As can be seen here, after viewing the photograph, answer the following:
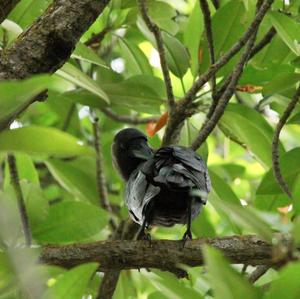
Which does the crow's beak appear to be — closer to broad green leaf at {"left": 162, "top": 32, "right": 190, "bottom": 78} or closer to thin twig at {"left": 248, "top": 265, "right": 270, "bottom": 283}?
broad green leaf at {"left": 162, "top": 32, "right": 190, "bottom": 78}

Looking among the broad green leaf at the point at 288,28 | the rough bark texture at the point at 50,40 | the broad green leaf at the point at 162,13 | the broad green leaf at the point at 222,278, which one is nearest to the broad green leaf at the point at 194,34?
the broad green leaf at the point at 162,13

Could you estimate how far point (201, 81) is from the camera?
2.47 meters

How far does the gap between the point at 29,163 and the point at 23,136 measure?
4.92ft

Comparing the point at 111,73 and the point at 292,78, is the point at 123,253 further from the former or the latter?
the point at 111,73

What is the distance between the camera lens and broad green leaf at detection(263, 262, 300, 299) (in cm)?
127

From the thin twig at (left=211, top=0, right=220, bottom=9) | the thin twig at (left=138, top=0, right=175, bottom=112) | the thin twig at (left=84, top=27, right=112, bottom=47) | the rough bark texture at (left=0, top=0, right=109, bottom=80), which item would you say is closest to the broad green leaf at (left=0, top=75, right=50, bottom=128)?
the rough bark texture at (left=0, top=0, right=109, bottom=80)

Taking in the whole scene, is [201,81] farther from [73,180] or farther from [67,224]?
[73,180]

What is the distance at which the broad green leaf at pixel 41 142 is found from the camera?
51.8 inches

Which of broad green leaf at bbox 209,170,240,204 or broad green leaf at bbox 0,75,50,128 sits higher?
broad green leaf at bbox 0,75,50,128

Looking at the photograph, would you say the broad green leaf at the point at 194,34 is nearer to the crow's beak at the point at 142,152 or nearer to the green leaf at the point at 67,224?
the crow's beak at the point at 142,152

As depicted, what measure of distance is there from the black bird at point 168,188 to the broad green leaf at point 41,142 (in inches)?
32.0

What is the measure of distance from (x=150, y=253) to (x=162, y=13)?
50.9 inches

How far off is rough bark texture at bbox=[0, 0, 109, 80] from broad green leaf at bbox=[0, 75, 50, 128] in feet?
1.56

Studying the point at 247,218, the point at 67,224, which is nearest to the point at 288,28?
the point at 67,224
